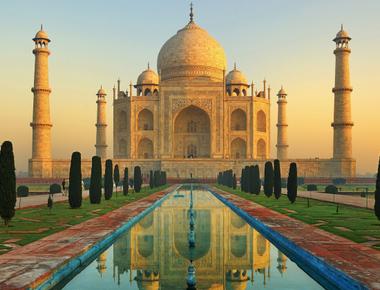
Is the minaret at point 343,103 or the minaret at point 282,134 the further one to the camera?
the minaret at point 282,134

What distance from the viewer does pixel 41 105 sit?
109 ft

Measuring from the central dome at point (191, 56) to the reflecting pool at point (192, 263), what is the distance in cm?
3378

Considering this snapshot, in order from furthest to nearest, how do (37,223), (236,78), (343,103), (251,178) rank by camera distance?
(236,78), (343,103), (251,178), (37,223)

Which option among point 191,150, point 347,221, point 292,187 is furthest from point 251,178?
point 191,150

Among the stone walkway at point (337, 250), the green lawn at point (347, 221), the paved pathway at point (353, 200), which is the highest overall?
Answer: the stone walkway at point (337, 250)

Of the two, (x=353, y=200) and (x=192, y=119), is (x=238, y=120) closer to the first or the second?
(x=192, y=119)

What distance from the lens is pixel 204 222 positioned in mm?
10664

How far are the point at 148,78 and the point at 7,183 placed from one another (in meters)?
35.2

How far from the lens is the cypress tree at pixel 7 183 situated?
8.88 metres

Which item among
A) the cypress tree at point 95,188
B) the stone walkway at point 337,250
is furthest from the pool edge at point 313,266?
the cypress tree at point 95,188

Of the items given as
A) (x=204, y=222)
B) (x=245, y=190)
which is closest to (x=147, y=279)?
(x=204, y=222)

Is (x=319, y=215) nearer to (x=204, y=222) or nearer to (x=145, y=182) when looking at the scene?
(x=204, y=222)

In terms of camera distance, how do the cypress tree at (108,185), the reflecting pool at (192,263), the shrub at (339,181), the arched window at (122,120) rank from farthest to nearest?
the arched window at (122,120)
the shrub at (339,181)
the cypress tree at (108,185)
the reflecting pool at (192,263)

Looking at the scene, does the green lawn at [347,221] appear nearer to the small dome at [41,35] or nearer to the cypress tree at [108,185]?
the cypress tree at [108,185]
